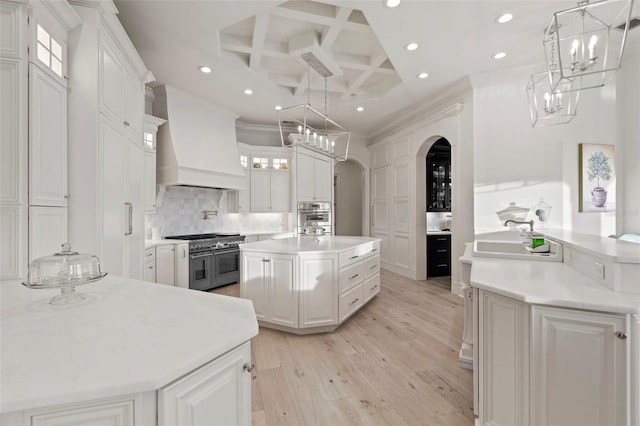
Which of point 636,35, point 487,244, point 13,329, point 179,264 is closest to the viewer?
point 13,329

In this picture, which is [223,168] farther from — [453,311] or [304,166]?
[453,311]

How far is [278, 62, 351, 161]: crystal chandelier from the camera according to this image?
3.52 metres

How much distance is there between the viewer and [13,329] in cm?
91

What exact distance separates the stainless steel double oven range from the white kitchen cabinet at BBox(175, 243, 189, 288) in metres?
0.06

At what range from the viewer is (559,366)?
1.35 meters

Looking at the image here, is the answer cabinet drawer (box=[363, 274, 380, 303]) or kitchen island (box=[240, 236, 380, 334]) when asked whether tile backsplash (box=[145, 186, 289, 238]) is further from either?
cabinet drawer (box=[363, 274, 380, 303])

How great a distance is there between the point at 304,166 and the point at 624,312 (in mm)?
5369

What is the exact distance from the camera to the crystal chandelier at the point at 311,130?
352cm

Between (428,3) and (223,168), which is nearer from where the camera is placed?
(428,3)

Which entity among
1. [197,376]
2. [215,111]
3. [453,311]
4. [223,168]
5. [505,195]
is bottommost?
[453,311]

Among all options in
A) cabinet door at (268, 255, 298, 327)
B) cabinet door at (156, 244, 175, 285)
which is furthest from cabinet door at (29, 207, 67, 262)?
cabinet door at (156, 244, 175, 285)

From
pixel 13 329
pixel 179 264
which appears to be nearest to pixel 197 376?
pixel 13 329

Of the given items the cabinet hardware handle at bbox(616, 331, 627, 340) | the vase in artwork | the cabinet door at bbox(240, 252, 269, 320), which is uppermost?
the vase in artwork

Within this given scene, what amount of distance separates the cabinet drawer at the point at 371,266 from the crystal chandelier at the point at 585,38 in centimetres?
255
